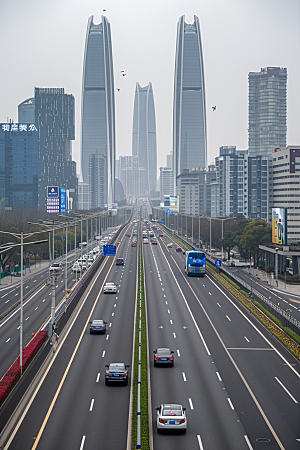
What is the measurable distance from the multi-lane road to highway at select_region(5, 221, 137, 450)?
0.06 m

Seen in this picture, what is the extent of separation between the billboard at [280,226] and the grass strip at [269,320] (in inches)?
945

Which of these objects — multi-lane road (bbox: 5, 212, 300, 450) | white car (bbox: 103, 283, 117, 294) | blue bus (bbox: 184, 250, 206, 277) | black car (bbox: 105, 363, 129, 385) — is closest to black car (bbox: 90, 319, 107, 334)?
multi-lane road (bbox: 5, 212, 300, 450)

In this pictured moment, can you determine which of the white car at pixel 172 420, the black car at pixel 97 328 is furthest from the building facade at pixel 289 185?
the white car at pixel 172 420

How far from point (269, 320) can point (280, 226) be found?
47433 mm

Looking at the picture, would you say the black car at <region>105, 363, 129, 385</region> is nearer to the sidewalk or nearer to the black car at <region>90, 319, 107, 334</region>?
the black car at <region>90, 319, 107, 334</region>

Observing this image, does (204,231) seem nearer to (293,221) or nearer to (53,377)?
(293,221)

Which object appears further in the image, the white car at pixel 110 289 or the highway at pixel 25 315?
the white car at pixel 110 289

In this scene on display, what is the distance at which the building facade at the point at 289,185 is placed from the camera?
5108 inches

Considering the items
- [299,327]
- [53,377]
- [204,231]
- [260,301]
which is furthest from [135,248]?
[53,377]

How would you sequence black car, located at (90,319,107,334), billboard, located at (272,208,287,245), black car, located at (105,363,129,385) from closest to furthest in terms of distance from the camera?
black car, located at (105,363,129,385) < black car, located at (90,319,107,334) < billboard, located at (272,208,287,245)

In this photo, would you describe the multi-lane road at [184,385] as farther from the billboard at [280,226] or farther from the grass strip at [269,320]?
the billboard at [280,226]

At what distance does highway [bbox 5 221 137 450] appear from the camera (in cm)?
2633

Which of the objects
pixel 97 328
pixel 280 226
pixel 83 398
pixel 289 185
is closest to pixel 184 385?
pixel 83 398

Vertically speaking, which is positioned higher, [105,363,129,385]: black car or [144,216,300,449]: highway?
[105,363,129,385]: black car
